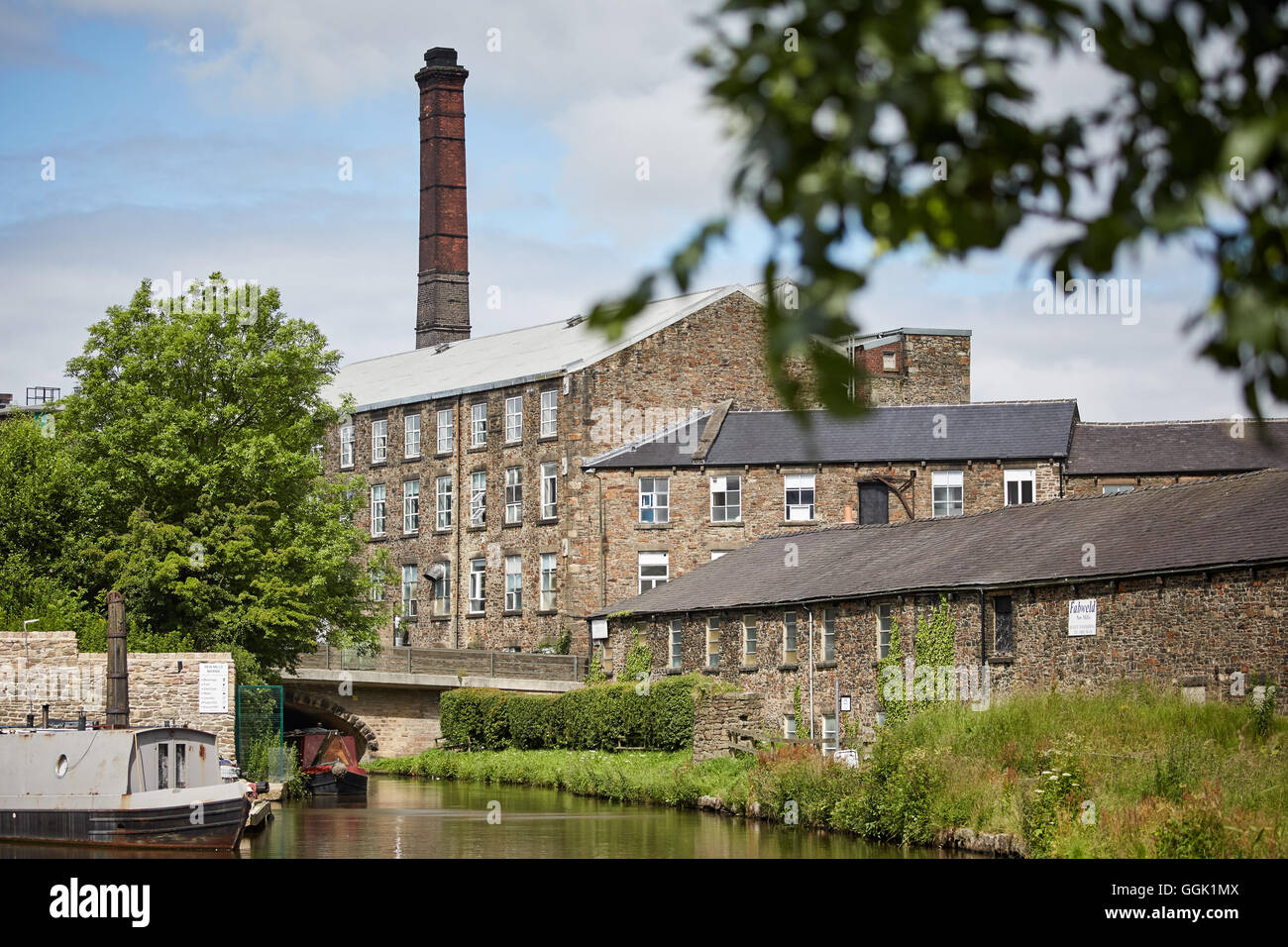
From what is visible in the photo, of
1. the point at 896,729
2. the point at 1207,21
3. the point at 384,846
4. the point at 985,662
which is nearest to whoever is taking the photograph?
the point at 1207,21

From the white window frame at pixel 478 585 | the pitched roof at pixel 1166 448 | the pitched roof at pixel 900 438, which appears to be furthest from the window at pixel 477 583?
the pitched roof at pixel 1166 448

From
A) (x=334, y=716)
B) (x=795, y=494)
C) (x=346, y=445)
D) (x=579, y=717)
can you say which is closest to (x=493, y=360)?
(x=346, y=445)

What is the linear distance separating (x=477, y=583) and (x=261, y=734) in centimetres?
2370

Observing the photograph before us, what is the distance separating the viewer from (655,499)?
55.9 metres

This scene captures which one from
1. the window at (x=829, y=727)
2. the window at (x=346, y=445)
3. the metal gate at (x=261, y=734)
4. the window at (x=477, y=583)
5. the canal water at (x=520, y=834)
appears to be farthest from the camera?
the window at (x=346, y=445)

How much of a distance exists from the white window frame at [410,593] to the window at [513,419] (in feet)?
24.7

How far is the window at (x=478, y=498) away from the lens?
62688 millimetres

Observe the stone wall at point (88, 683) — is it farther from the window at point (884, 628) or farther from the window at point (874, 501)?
the window at point (874, 501)

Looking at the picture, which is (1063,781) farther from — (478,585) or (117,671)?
(478,585)

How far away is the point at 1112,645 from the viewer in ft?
105

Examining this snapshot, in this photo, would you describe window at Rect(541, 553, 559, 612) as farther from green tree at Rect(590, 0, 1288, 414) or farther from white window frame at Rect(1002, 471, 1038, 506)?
green tree at Rect(590, 0, 1288, 414)

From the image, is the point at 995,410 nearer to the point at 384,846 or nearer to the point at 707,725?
the point at 707,725
